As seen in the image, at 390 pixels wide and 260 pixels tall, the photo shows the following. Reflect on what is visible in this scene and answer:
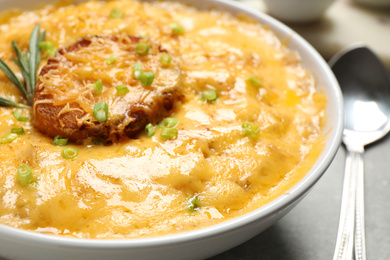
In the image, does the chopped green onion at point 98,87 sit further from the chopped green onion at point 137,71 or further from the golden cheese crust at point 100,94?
the chopped green onion at point 137,71

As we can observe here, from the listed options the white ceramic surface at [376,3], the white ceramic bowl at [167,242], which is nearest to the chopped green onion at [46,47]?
the white ceramic bowl at [167,242]

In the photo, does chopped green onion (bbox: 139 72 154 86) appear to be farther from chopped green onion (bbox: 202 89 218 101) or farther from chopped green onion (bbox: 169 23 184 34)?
chopped green onion (bbox: 169 23 184 34)

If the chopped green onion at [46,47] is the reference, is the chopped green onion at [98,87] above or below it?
above

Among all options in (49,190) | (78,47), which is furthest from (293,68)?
(49,190)

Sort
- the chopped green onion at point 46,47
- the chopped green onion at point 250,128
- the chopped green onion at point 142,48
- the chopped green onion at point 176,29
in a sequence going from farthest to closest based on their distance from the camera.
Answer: the chopped green onion at point 176,29 → the chopped green onion at point 46,47 → the chopped green onion at point 142,48 → the chopped green onion at point 250,128

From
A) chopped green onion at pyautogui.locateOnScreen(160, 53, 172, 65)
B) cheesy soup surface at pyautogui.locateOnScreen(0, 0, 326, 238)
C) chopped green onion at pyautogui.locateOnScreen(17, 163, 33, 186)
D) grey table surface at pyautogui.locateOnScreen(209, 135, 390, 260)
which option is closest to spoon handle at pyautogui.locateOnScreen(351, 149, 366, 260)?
grey table surface at pyautogui.locateOnScreen(209, 135, 390, 260)

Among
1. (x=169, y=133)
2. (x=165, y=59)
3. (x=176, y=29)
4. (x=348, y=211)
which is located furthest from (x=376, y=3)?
(x=169, y=133)
